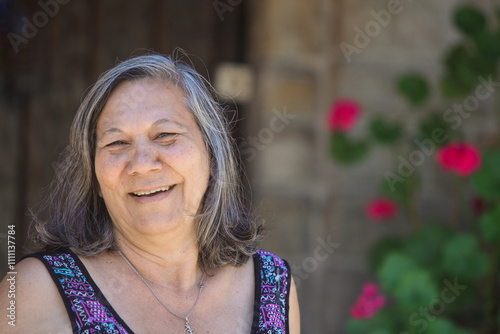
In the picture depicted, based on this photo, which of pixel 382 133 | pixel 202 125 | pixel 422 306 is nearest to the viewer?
pixel 202 125

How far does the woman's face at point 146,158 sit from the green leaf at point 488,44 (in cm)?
197

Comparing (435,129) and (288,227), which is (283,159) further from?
(435,129)

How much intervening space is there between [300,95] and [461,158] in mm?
852

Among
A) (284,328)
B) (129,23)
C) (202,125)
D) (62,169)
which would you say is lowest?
(284,328)

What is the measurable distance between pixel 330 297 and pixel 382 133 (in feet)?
2.90

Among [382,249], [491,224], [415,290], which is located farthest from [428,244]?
[415,290]

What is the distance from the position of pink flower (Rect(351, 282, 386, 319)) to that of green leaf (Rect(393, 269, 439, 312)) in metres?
0.31

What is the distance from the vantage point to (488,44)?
3531 mm

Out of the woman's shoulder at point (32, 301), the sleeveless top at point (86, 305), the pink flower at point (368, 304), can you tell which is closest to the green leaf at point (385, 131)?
the pink flower at point (368, 304)

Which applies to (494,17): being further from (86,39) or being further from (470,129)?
(86,39)

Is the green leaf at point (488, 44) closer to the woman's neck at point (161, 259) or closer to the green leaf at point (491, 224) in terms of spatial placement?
the green leaf at point (491, 224)

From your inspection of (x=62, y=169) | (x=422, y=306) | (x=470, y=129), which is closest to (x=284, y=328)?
(x=62, y=169)

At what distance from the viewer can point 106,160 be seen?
196cm

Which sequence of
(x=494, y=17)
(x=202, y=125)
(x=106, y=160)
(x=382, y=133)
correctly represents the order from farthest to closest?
(x=494, y=17) → (x=382, y=133) → (x=202, y=125) → (x=106, y=160)
